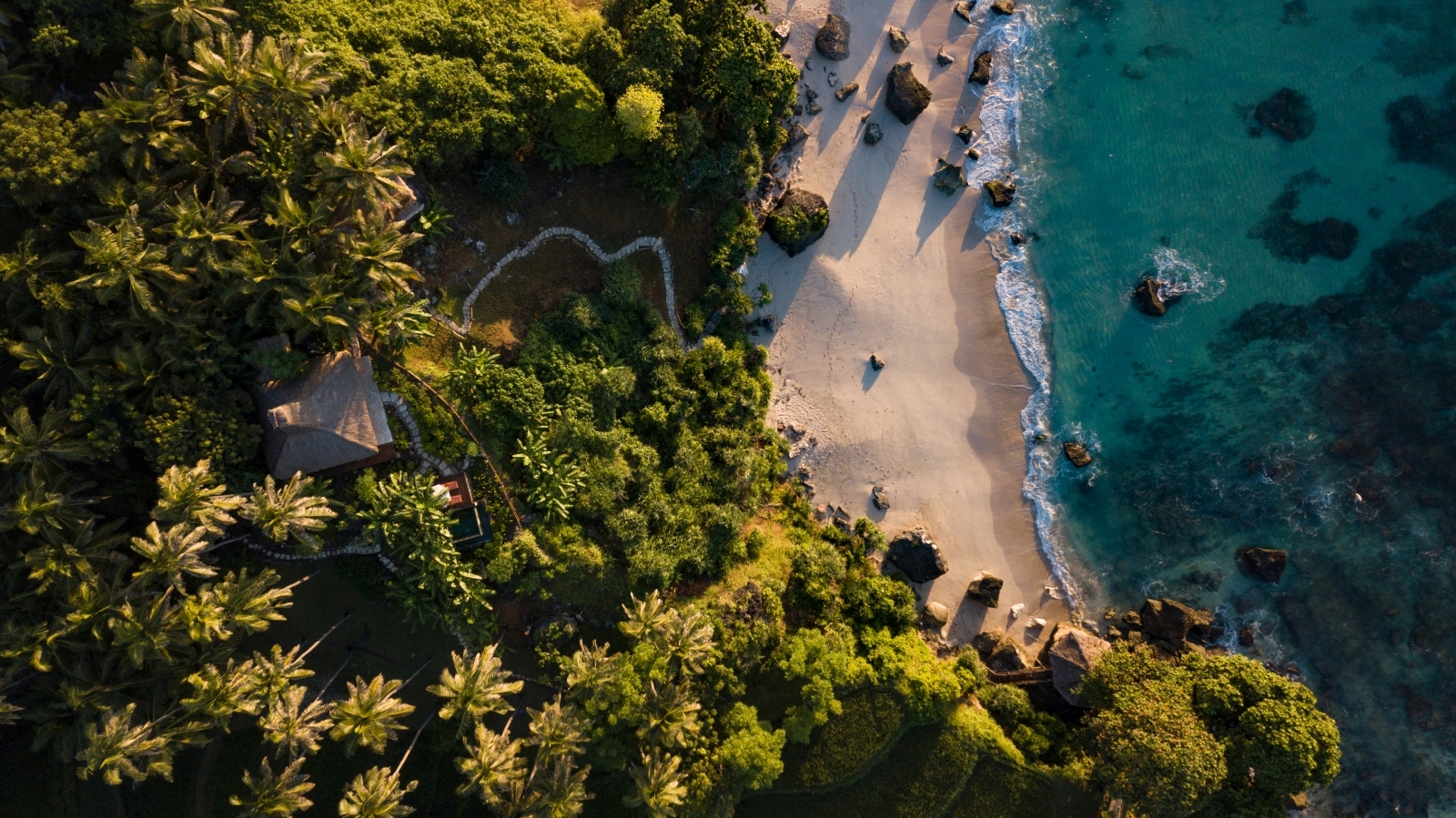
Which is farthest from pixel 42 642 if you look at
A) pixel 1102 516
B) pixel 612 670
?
pixel 1102 516

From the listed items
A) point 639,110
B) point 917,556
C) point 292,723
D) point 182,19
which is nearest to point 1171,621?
point 917,556

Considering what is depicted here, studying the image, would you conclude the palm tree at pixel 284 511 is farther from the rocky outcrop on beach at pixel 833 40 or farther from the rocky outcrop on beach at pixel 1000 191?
the rocky outcrop on beach at pixel 1000 191

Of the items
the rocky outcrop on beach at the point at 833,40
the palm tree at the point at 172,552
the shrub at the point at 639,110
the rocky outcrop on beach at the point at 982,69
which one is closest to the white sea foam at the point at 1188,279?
the rocky outcrop on beach at the point at 982,69

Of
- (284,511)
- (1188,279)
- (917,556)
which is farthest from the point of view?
(1188,279)

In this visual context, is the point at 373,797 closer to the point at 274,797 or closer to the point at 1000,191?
the point at 274,797

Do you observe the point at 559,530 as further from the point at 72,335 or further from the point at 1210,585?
the point at 1210,585

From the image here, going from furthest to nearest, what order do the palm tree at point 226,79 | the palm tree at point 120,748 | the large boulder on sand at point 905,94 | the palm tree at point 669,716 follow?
the large boulder on sand at point 905,94
the palm tree at point 669,716
the palm tree at point 226,79
the palm tree at point 120,748
